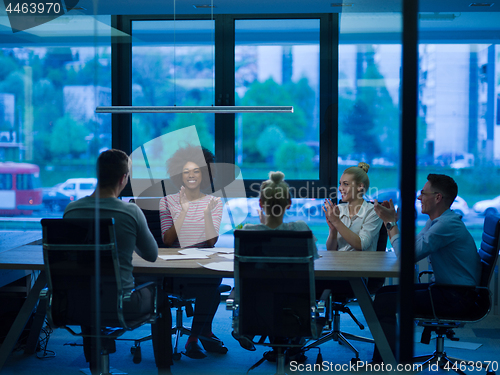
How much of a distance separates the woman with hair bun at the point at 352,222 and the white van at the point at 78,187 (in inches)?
69.9

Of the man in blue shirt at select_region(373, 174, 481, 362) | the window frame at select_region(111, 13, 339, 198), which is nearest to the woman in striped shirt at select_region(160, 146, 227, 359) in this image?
the window frame at select_region(111, 13, 339, 198)

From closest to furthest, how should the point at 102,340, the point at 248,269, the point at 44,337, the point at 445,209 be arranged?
1. the point at 248,269
2. the point at 102,340
3. the point at 445,209
4. the point at 44,337

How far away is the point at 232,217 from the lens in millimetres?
4254

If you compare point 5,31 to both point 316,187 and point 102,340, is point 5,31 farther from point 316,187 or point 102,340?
point 316,187

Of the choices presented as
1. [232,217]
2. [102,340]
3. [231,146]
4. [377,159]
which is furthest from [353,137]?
[102,340]

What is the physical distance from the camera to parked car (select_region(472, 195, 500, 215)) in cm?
490

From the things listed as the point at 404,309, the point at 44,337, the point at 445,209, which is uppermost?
the point at 445,209

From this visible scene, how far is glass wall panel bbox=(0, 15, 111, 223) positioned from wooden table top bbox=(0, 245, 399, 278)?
1.07 ft

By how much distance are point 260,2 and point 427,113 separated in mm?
1970

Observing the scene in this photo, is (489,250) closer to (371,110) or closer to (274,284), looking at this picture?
(274,284)

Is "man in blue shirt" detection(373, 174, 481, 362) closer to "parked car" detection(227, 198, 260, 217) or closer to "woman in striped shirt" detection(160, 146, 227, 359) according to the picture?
"woman in striped shirt" detection(160, 146, 227, 359)

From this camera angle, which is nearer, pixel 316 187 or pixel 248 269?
pixel 248 269

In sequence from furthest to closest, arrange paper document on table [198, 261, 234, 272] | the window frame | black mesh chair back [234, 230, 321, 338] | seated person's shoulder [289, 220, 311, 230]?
1. the window frame
2. paper document on table [198, 261, 234, 272]
3. seated person's shoulder [289, 220, 311, 230]
4. black mesh chair back [234, 230, 321, 338]

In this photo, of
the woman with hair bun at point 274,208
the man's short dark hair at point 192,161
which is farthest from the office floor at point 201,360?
the man's short dark hair at point 192,161
